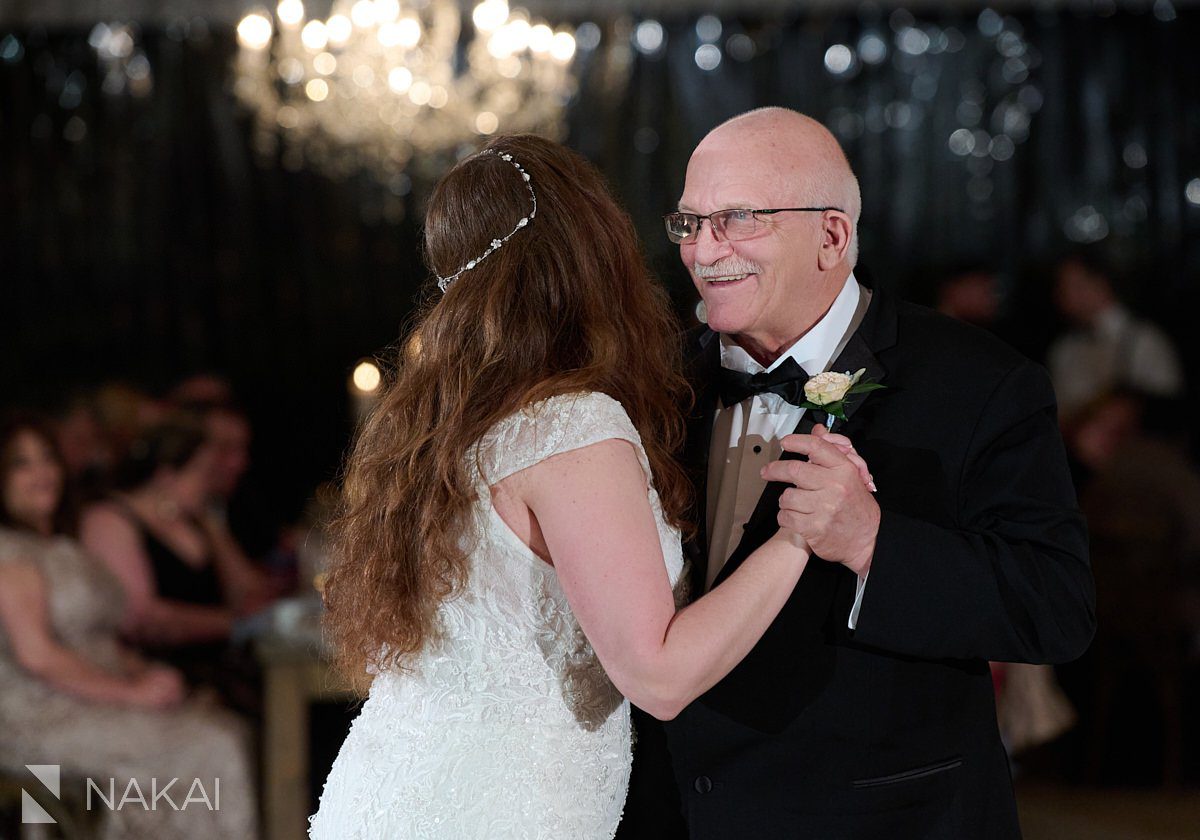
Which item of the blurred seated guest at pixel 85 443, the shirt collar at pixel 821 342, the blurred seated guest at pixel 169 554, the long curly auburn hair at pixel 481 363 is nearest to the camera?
the long curly auburn hair at pixel 481 363

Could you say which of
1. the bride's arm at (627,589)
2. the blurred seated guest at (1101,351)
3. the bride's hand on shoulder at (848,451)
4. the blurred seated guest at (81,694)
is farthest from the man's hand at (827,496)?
the blurred seated guest at (1101,351)

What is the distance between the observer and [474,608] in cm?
194

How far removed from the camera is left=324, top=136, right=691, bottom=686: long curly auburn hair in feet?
6.13

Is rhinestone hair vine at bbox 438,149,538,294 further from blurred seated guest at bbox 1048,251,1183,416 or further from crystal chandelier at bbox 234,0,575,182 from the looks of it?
blurred seated guest at bbox 1048,251,1183,416

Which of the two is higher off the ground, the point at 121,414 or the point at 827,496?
the point at 121,414

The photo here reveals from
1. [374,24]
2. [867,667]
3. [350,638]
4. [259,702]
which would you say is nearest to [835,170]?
[867,667]

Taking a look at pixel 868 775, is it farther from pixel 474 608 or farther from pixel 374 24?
pixel 374 24

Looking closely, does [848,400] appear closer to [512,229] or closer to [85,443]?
[512,229]

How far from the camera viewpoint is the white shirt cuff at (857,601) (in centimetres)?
194

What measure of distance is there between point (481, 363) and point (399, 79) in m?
4.54

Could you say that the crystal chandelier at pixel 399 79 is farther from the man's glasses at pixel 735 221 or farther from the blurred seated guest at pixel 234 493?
the man's glasses at pixel 735 221

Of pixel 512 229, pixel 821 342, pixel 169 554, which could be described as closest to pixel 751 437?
pixel 821 342

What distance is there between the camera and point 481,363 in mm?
1877

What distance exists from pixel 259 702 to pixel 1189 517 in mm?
4533
